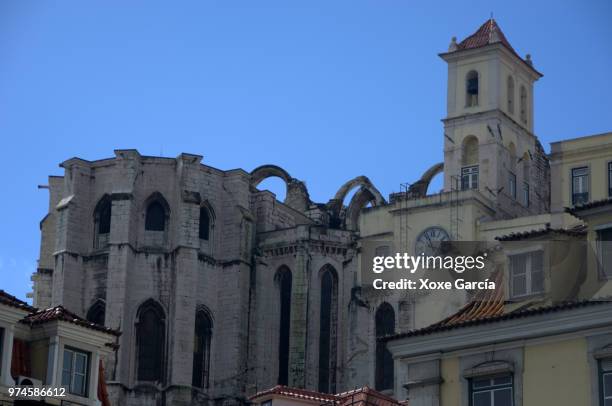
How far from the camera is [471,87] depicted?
86375 millimetres

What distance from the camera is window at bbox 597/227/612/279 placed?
103ft

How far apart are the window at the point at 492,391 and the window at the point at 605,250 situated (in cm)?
246

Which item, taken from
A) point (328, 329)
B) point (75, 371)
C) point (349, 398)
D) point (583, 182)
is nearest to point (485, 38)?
point (328, 329)

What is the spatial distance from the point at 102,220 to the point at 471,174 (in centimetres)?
1719

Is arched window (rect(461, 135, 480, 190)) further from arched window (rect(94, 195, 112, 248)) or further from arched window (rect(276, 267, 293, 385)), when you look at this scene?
arched window (rect(94, 195, 112, 248))

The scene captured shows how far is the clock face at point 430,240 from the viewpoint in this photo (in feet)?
258

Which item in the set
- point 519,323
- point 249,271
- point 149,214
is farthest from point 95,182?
point 519,323

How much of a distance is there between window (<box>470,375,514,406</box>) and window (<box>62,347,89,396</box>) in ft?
27.9

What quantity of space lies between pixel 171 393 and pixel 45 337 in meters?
45.5

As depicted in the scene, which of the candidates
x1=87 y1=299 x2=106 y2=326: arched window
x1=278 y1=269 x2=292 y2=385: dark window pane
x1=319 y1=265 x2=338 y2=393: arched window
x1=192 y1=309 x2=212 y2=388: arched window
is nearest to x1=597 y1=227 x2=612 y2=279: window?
x1=192 y1=309 x2=212 y2=388: arched window

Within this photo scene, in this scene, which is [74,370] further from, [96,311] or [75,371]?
[96,311]

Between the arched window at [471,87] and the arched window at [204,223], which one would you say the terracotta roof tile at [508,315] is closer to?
the arched window at [204,223]

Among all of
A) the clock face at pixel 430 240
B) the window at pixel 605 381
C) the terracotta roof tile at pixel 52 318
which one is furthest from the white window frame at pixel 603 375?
the clock face at pixel 430 240

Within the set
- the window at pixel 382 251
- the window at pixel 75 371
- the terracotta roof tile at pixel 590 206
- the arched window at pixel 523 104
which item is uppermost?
the arched window at pixel 523 104
